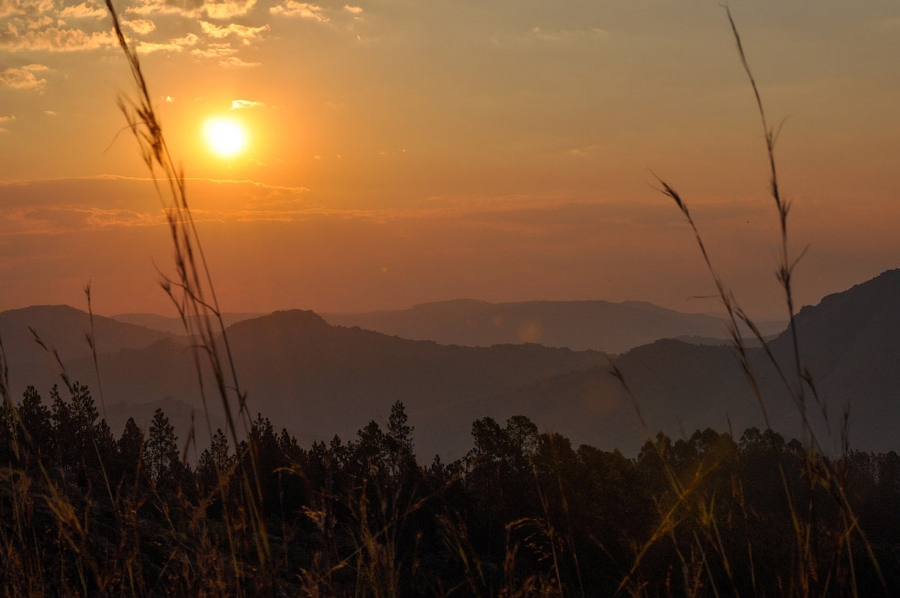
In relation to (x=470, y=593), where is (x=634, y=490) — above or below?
below

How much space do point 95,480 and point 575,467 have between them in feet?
86.9

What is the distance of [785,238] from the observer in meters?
1.97

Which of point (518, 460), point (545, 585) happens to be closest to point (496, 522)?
point (518, 460)

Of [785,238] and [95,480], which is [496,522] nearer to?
[95,480]

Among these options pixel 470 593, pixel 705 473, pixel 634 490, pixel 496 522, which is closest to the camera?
pixel 705 473

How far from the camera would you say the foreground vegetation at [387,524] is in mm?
2188

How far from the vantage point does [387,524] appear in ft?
7.41

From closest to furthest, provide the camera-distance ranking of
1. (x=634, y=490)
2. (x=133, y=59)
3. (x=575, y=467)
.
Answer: (x=133, y=59) < (x=575, y=467) < (x=634, y=490)

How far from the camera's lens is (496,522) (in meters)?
20.3

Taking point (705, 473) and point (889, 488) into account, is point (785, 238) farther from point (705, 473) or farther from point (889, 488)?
point (889, 488)

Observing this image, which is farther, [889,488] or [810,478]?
[889,488]

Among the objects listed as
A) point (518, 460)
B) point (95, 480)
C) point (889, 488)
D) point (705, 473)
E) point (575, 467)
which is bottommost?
point (889, 488)

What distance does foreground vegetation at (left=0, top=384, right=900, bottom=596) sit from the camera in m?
2.19

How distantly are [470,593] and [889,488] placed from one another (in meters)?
66.6
